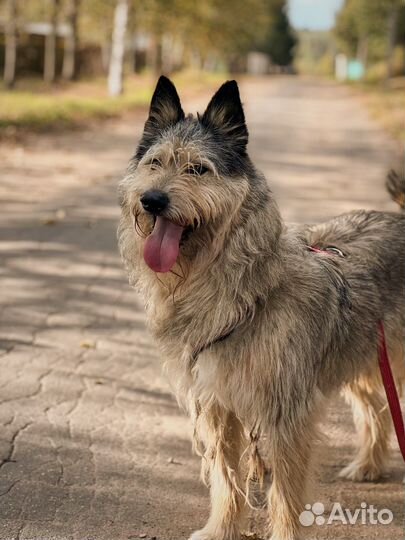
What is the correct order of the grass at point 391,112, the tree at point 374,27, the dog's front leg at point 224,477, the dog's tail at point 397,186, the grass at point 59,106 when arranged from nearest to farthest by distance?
1. the dog's front leg at point 224,477
2. the dog's tail at point 397,186
3. the grass at point 59,106
4. the grass at point 391,112
5. the tree at point 374,27

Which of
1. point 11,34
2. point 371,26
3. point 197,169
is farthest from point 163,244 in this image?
point 371,26

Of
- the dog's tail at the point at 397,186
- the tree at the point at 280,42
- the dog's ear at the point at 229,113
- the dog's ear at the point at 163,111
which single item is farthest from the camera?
the tree at the point at 280,42

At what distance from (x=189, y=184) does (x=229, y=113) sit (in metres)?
0.49

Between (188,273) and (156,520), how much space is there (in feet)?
4.48

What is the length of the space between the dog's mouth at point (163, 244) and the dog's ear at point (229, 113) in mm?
553

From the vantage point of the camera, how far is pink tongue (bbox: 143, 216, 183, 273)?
131 inches

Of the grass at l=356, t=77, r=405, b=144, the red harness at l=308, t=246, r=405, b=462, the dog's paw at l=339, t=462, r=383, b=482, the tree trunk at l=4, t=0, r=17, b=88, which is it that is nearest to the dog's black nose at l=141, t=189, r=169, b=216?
the red harness at l=308, t=246, r=405, b=462

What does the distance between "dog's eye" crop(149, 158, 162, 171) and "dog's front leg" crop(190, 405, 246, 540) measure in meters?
1.30

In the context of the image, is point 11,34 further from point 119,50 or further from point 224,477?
point 224,477

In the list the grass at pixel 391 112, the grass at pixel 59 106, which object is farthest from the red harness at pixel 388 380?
the grass at pixel 391 112

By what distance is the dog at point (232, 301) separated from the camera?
132 inches

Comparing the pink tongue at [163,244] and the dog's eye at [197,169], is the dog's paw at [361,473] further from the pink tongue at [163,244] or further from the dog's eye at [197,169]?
the dog's eye at [197,169]

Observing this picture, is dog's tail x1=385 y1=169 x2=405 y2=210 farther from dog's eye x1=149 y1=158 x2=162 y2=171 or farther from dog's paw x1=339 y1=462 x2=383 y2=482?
dog's eye x1=149 y1=158 x2=162 y2=171

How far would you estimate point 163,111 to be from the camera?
3.70 metres
